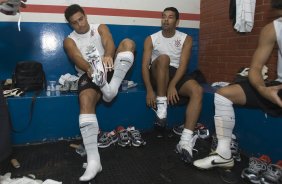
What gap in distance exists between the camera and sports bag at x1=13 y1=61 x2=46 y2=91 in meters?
2.47

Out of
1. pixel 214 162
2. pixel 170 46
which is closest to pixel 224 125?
pixel 214 162

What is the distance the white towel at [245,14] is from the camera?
253cm

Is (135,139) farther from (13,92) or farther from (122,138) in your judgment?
(13,92)

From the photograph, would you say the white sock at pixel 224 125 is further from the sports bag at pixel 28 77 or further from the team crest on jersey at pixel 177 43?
the sports bag at pixel 28 77

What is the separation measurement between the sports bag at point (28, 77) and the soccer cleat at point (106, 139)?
829mm

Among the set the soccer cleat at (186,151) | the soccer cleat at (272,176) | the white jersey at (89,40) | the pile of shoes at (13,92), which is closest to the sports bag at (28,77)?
the pile of shoes at (13,92)

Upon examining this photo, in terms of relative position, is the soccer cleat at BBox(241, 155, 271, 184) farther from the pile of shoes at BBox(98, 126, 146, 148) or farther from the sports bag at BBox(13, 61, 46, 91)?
the sports bag at BBox(13, 61, 46, 91)

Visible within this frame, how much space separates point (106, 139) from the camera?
2.29m

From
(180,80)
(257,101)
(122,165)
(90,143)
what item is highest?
(180,80)

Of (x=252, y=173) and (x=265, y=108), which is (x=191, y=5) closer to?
(x=265, y=108)

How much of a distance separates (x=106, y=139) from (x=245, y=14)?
1.83 m

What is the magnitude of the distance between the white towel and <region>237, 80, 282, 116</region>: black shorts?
0.92 meters

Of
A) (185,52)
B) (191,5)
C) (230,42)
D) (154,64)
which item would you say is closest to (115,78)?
(154,64)

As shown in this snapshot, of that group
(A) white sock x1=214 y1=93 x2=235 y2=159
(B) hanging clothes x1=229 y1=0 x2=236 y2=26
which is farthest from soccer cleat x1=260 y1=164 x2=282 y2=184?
(B) hanging clothes x1=229 y1=0 x2=236 y2=26
